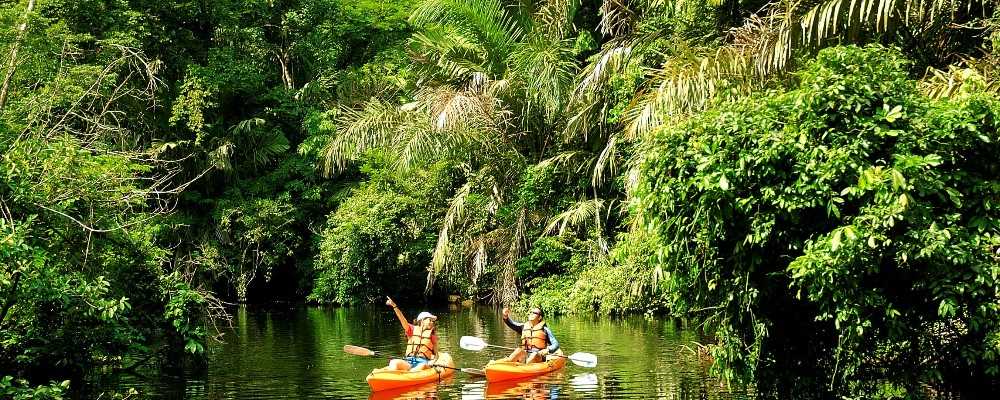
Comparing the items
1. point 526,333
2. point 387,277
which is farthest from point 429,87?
point 526,333

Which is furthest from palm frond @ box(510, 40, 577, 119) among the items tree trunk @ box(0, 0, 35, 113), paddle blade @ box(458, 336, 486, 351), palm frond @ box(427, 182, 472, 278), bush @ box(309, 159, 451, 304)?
tree trunk @ box(0, 0, 35, 113)

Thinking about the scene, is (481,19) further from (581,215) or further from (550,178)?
(581,215)

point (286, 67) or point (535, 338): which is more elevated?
point (286, 67)

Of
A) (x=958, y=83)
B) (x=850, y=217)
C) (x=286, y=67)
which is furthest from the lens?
A: (x=286, y=67)

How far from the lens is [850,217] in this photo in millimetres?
9852

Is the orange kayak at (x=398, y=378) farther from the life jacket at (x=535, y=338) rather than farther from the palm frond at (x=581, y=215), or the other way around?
the palm frond at (x=581, y=215)

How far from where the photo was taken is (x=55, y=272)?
39.6ft

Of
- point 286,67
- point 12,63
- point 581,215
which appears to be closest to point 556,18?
point 581,215

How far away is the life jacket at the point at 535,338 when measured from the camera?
17438 millimetres

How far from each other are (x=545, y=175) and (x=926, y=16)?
49.1 feet

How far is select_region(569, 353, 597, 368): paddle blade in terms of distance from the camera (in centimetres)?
1651

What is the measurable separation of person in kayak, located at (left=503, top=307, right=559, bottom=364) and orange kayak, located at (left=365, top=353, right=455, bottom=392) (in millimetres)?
1477

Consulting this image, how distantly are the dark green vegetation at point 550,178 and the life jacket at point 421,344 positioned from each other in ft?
10.7

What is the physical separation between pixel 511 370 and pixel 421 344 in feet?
4.87
